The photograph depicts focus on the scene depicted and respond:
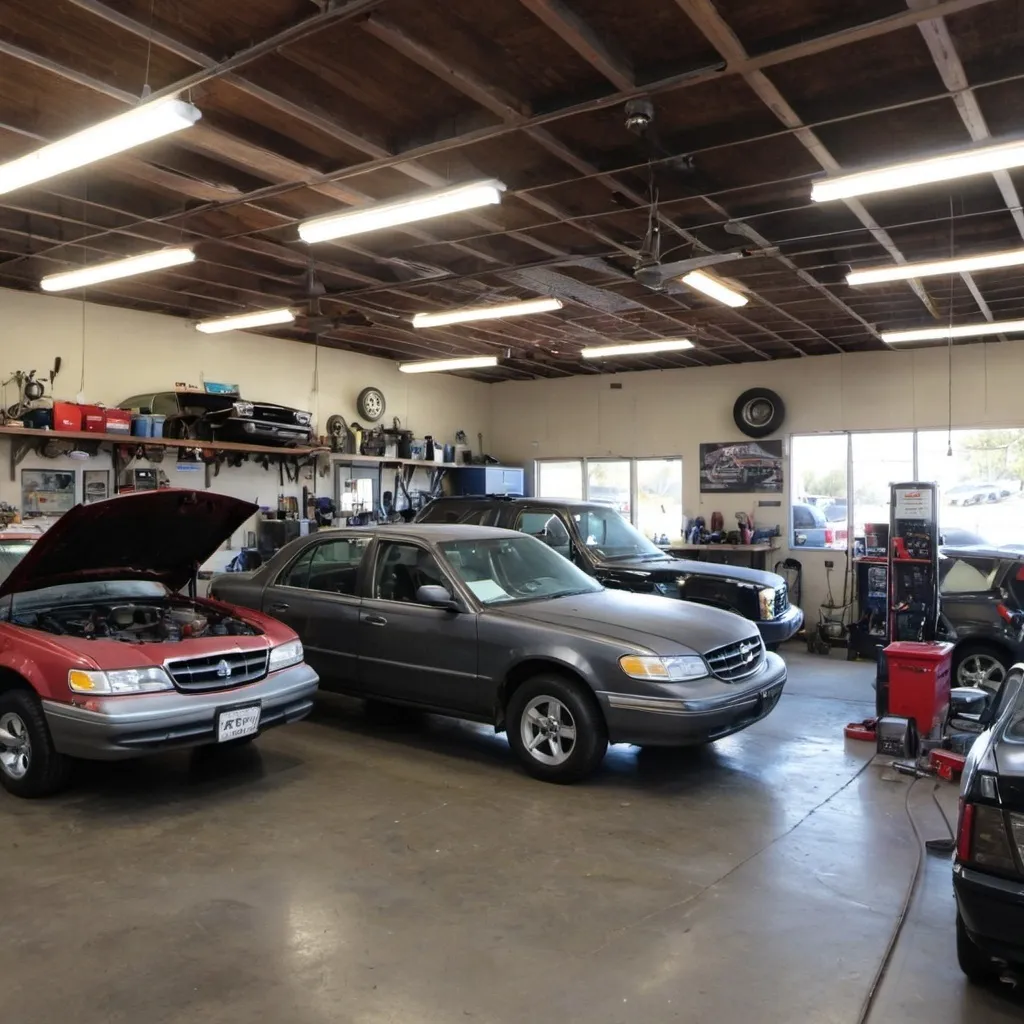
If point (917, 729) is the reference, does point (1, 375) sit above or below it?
above

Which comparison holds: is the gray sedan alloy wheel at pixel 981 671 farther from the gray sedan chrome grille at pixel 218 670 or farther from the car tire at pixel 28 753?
the car tire at pixel 28 753

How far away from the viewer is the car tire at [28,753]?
4.52m

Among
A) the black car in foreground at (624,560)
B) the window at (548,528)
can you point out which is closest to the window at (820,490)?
the black car in foreground at (624,560)

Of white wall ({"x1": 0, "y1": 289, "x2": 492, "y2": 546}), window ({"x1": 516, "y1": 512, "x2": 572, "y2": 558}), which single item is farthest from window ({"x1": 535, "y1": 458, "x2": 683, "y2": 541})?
window ({"x1": 516, "y1": 512, "x2": 572, "y2": 558})

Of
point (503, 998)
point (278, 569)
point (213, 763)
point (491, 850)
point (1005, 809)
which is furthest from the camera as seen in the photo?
point (278, 569)

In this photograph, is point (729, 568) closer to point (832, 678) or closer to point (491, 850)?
point (832, 678)

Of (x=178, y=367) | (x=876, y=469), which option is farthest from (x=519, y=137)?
(x=876, y=469)

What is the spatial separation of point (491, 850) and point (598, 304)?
20.6ft

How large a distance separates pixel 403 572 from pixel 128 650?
6.31ft

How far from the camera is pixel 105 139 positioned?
4.23 meters

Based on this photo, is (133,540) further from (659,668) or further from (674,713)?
(674,713)

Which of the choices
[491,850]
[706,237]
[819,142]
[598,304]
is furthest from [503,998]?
[598,304]

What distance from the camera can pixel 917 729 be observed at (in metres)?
5.87

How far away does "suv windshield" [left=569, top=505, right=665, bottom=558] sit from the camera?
27.3 feet
